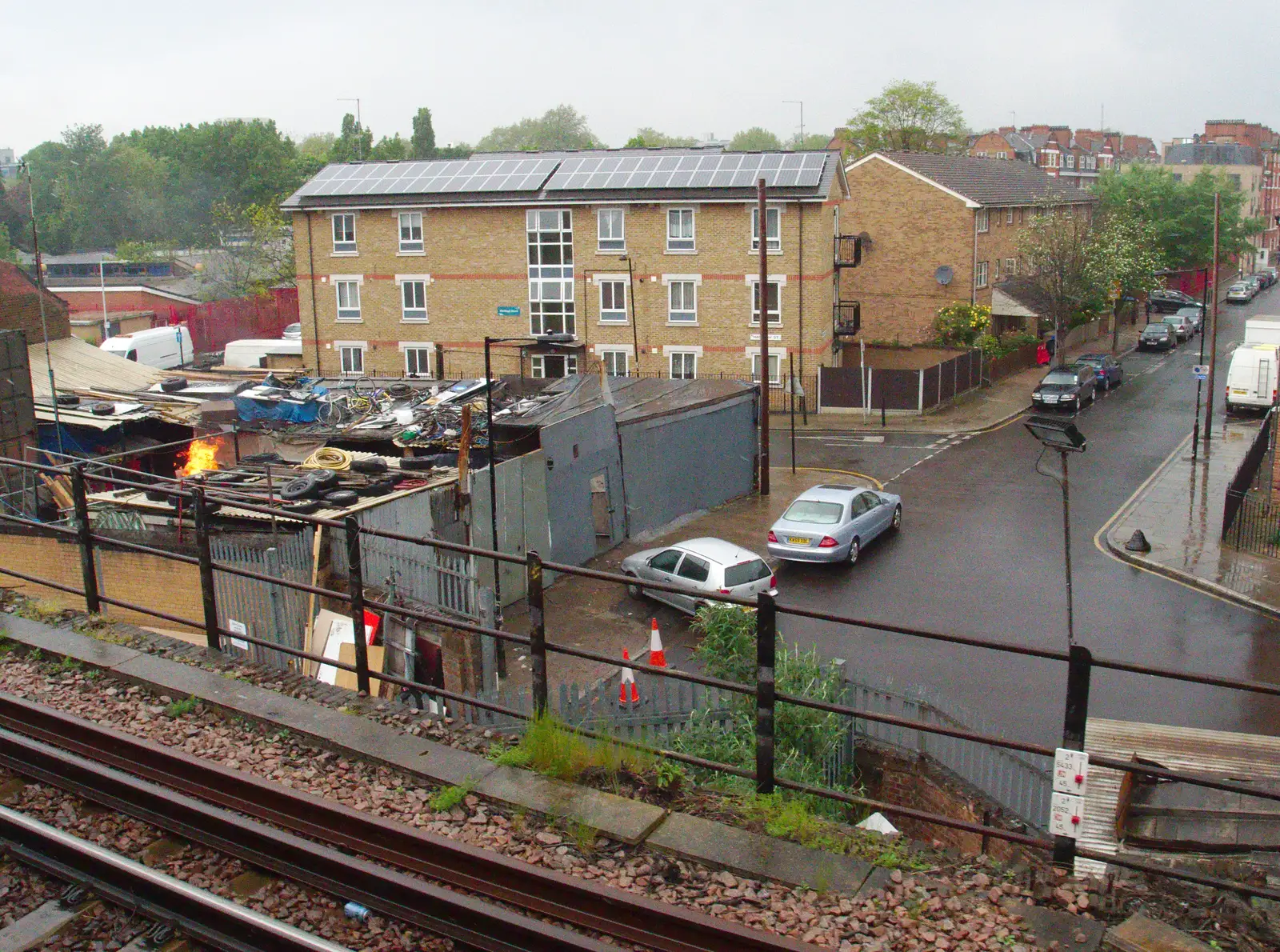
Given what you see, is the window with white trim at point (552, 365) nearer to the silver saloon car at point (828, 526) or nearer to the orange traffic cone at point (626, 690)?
the silver saloon car at point (828, 526)

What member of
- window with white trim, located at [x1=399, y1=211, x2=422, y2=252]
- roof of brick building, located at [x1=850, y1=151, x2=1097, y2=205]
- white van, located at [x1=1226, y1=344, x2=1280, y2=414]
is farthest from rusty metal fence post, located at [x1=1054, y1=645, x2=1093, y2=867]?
roof of brick building, located at [x1=850, y1=151, x2=1097, y2=205]

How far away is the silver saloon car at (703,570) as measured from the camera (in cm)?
1931

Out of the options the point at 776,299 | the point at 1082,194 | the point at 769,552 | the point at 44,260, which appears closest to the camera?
the point at 769,552

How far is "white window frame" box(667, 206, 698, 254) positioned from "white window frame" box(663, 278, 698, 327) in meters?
1.06

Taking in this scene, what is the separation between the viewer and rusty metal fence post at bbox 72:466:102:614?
7930 mm

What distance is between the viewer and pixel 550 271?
43844mm

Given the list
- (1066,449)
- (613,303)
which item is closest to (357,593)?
(1066,449)

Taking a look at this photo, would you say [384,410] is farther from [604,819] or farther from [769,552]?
[604,819]

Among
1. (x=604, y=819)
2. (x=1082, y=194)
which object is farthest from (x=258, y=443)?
(x=1082, y=194)

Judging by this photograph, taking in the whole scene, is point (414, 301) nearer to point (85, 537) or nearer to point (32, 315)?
point (32, 315)

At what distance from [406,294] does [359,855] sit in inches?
1656

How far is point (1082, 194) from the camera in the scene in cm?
6669

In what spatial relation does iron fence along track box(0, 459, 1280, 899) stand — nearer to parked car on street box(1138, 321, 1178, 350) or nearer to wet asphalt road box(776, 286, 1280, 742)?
wet asphalt road box(776, 286, 1280, 742)

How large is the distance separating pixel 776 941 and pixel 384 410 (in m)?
23.3
